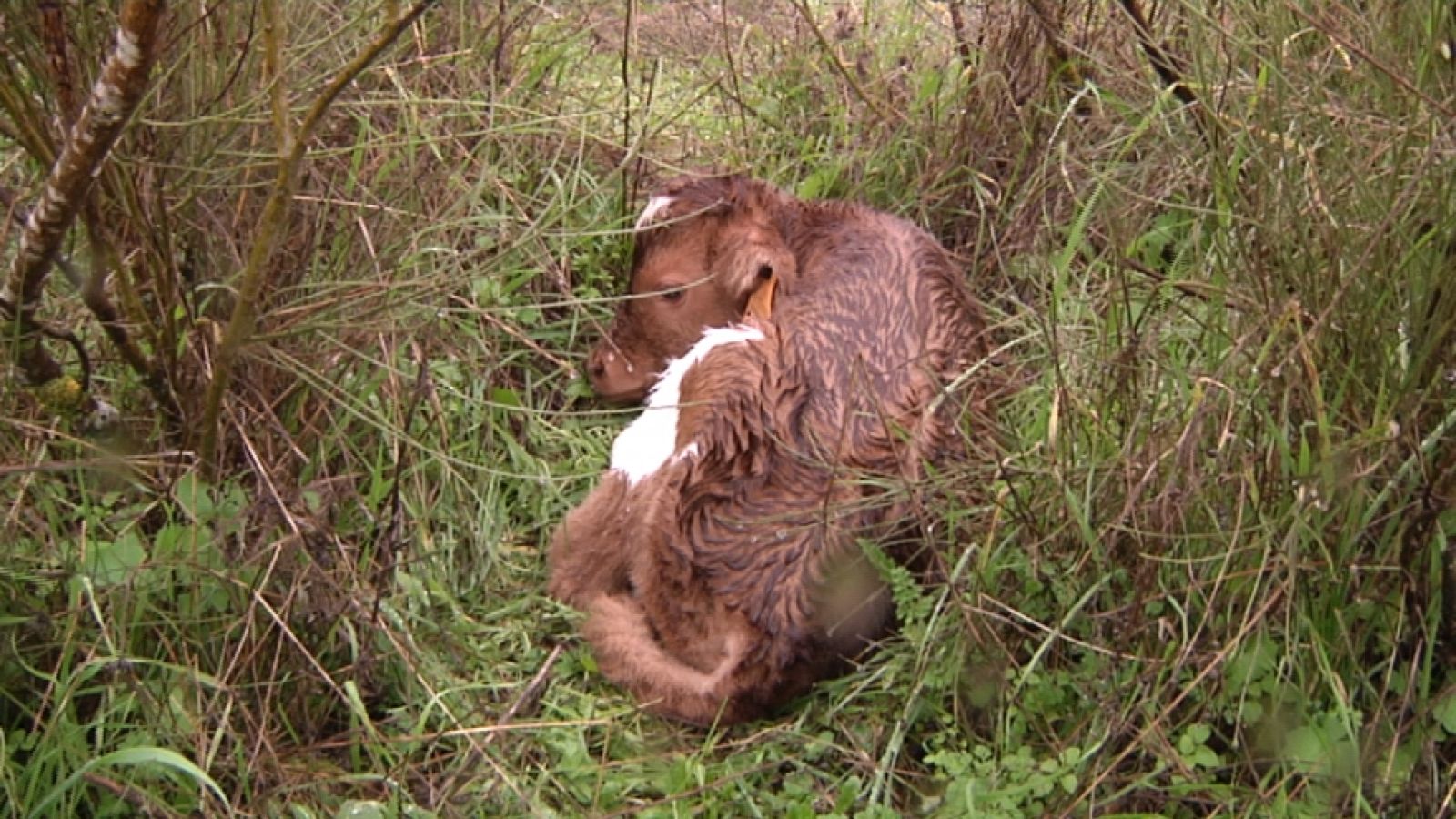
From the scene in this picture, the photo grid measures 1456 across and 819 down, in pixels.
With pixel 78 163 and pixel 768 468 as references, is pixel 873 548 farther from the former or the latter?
pixel 78 163

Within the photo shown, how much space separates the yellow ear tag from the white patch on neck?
13 cm

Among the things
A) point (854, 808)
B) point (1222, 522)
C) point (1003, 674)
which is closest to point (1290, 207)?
point (1222, 522)

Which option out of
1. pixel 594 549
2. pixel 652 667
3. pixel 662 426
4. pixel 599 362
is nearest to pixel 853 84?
pixel 599 362

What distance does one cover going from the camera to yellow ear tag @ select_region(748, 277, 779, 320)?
4.66 metres

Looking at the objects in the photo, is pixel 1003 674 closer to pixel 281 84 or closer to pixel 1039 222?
pixel 281 84

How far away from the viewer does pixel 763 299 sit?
4.68 metres

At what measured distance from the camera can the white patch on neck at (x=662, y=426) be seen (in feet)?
13.8

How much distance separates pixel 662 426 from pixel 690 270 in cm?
63

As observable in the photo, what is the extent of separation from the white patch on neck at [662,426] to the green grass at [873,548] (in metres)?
0.33

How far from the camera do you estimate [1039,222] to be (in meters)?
5.21

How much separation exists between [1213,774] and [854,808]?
654 mm

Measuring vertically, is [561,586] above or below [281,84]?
below

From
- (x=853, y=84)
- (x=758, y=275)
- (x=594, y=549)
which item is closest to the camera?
(x=594, y=549)

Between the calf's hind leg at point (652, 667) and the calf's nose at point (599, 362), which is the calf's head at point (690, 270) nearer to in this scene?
the calf's nose at point (599, 362)
